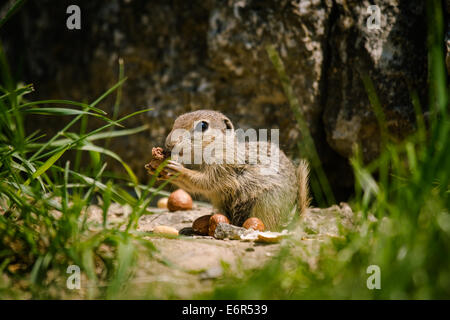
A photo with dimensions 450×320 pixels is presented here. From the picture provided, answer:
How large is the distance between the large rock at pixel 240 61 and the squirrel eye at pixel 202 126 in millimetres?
1107

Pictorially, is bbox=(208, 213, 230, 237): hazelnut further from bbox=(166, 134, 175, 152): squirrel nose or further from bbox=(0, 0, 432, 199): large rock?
bbox=(0, 0, 432, 199): large rock

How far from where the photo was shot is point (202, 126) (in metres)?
3.04

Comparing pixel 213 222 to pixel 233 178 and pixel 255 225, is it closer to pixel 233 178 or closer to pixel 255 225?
pixel 255 225

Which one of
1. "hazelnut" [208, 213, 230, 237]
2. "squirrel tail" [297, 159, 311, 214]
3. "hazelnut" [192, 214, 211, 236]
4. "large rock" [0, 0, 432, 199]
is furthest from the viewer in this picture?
"large rock" [0, 0, 432, 199]

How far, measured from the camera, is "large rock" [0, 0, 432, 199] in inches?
139

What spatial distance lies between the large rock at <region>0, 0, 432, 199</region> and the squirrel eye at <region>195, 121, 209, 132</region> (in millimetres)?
1107

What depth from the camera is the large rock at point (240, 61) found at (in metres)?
3.54

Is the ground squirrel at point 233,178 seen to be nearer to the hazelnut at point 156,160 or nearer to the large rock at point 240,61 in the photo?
the hazelnut at point 156,160

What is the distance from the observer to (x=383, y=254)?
5.18ft

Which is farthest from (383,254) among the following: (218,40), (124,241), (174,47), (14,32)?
(14,32)

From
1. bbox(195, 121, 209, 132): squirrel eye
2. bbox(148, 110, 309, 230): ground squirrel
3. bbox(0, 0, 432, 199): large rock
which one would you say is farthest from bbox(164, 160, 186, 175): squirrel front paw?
bbox(0, 0, 432, 199): large rock

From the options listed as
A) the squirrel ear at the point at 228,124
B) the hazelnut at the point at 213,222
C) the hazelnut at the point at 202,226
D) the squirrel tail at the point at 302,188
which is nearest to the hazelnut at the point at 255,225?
the hazelnut at the point at 213,222

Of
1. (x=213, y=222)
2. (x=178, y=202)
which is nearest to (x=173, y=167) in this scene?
(x=213, y=222)

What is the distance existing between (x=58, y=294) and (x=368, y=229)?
1.40 metres
